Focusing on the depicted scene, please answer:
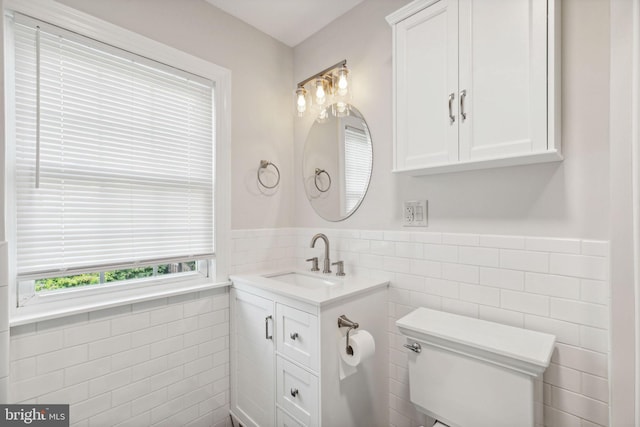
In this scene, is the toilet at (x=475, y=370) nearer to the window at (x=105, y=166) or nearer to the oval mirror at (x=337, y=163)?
the oval mirror at (x=337, y=163)

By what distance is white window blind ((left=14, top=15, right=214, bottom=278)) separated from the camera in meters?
1.30

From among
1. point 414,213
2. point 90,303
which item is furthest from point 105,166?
point 414,213

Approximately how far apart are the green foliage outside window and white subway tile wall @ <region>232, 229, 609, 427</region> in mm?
1069

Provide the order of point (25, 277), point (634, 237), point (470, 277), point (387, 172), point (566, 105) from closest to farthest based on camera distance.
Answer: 1. point (634, 237)
2. point (566, 105)
3. point (25, 277)
4. point (470, 277)
5. point (387, 172)

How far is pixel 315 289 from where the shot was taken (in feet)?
5.09

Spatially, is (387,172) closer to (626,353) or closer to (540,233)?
(540,233)

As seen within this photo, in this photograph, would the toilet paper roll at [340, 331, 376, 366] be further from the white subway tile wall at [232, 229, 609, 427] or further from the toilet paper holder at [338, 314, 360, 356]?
the white subway tile wall at [232, 229, 609, 427]

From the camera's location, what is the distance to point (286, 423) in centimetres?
149

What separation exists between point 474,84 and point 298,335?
53.6 inches

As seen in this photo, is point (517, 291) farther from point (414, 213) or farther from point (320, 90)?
point (320, 90)

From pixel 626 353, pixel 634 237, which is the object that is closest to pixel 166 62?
pixel 634 237

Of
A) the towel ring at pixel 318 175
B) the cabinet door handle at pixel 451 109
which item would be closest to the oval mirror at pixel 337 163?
the towel ring at pixel 318 175

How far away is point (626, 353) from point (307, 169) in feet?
6.04

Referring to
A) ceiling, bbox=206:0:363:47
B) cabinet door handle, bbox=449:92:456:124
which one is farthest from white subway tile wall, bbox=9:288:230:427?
ceiling, bbox=206:0:363:47
